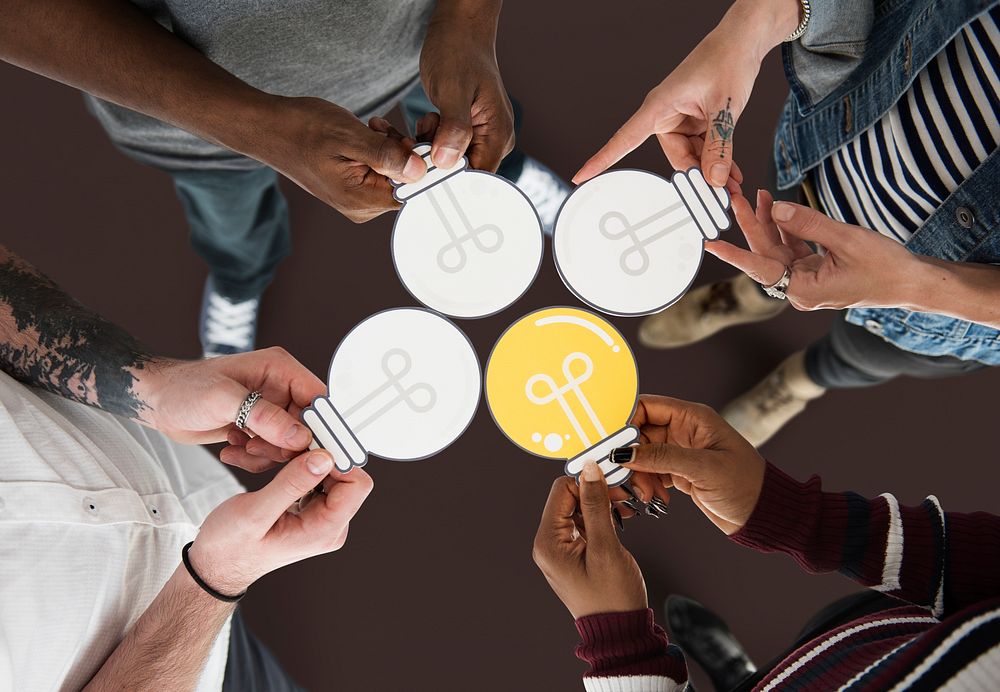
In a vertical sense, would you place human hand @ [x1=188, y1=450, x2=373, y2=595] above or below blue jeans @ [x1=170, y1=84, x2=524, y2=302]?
below

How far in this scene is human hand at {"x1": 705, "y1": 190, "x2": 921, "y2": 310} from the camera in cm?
86

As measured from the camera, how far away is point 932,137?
2.77 ft

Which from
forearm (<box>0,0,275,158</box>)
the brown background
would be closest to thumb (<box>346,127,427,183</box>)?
forearm (<box>0,0,275,158</box>)

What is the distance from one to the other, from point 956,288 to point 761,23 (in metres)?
0.42

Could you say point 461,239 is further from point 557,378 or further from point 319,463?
point 319,463

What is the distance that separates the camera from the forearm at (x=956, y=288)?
2.77 ft

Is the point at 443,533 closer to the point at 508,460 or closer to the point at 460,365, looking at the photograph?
the point at 508,460

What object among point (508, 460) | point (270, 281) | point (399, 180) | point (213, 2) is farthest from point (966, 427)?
point (213, 2)

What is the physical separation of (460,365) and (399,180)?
275mm

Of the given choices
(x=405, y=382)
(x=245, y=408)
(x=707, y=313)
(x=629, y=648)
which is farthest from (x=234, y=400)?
(x=707, y=313)

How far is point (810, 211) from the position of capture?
2.92 feet

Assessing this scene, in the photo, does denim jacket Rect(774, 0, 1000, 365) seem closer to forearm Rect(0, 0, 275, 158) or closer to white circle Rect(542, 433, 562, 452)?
white circle Rect(542, 433, 562, 452)

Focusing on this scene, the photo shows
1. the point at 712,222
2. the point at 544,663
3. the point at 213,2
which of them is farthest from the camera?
the point at 544,663

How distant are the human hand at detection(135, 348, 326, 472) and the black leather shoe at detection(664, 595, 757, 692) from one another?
95cm
